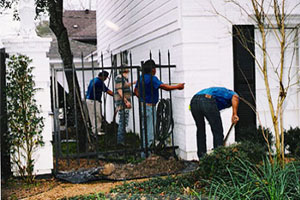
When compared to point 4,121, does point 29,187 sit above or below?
below

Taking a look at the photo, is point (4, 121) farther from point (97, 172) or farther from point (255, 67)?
point (255, 67)

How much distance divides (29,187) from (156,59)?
423cm

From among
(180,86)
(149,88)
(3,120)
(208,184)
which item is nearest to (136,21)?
(149,88)

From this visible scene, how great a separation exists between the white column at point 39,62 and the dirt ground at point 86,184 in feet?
1.18

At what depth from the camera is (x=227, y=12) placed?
7.90 m

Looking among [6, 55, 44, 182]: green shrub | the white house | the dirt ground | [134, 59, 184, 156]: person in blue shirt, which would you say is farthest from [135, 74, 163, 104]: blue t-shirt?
[6, 55, 44, 182]: green shrub

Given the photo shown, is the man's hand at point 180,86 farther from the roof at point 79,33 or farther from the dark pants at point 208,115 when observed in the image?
the roof at point 79,33

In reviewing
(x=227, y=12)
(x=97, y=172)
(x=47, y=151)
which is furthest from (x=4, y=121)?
(x=227, y=12)

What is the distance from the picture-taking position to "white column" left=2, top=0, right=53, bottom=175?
7.00m

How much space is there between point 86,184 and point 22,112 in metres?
1.49

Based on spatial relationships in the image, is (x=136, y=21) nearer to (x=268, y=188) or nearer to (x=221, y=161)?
(x=221, y=161)

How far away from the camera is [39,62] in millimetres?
7070

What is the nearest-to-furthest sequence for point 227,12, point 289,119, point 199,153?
1. point 199,153
2. point 227,12
3. point 289,119

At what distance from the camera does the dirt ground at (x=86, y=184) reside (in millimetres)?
6160
